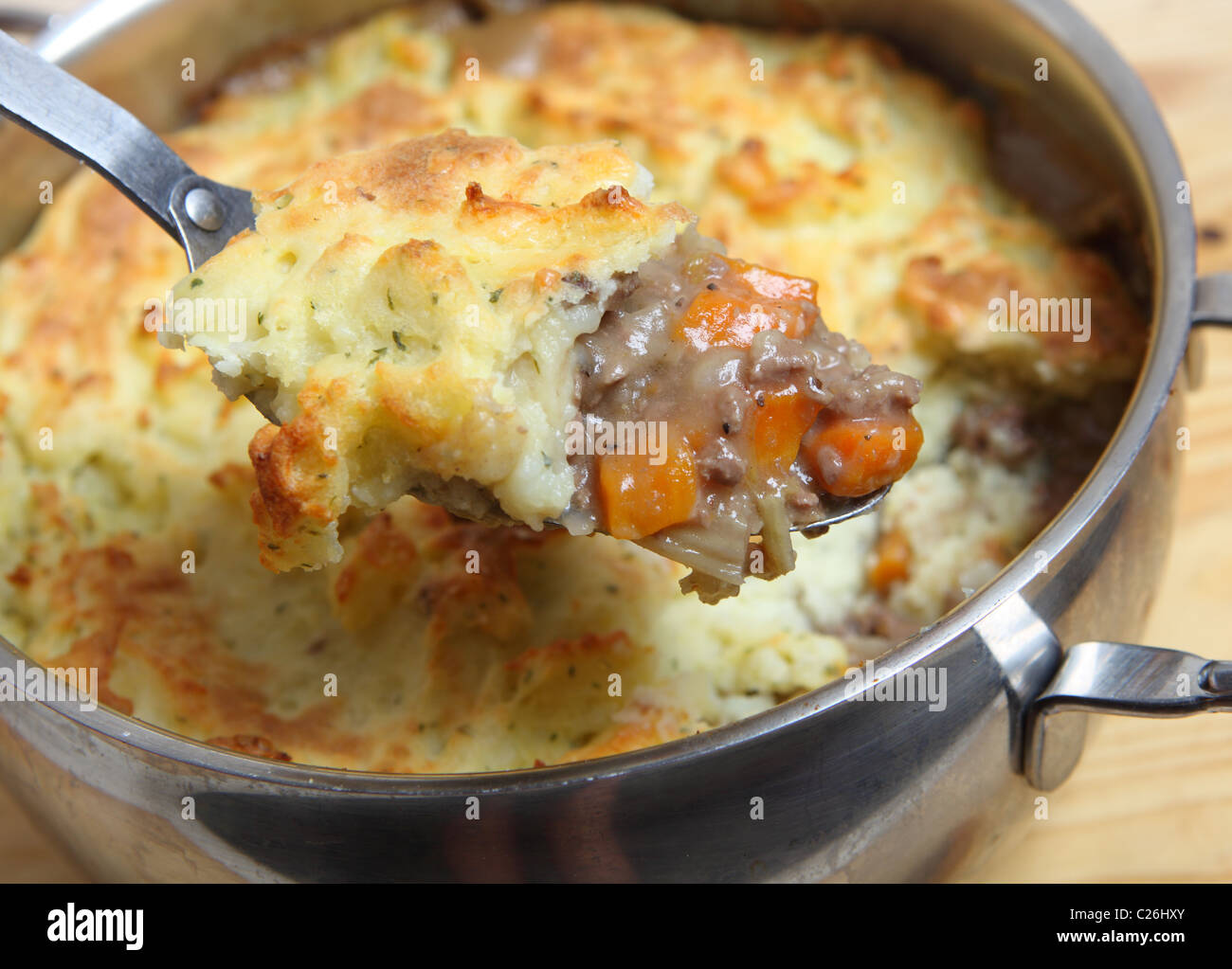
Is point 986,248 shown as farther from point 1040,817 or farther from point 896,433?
point 1040,817

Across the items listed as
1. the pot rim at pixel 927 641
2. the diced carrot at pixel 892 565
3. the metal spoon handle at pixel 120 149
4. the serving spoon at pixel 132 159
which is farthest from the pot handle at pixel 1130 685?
the metal spoon handle at pixel 120 149

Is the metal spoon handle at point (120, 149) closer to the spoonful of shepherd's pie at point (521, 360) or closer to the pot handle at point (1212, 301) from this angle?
the spoonful of shepherd's pie at point (521, 360)

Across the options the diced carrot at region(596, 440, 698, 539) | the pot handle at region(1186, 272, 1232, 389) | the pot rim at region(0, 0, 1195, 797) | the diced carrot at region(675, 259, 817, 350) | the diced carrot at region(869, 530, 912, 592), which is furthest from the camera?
the diced carrot at region(869, 530, 912, 592)

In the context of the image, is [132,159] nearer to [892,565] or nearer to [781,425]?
[781,425]

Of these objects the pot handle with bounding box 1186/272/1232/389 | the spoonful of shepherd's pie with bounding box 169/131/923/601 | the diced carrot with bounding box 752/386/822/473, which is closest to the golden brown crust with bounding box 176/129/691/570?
the spoonful of shepherd's pie with bounding box 169/131/923/601

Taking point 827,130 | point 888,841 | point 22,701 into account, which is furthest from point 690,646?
point 827,130

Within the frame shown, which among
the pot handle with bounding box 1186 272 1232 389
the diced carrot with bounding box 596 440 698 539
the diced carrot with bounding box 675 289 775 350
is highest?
the pot handle with bounding box 1186 272 1232 389

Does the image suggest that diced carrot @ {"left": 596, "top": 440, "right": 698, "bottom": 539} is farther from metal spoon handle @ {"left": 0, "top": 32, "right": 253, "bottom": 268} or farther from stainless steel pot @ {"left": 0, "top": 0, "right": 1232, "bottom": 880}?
metal spoon handle @ {"left": 0, "top": 32, "right": 253, "bottom": 268}
